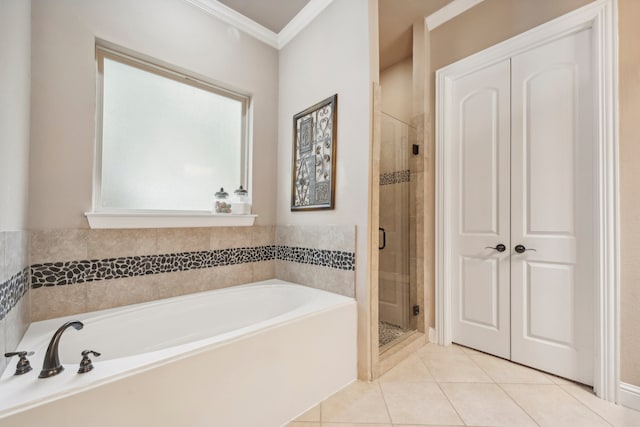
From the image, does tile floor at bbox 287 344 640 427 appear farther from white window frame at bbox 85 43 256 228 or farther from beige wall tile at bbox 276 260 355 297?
white window frame at bbox 85 43 256 228

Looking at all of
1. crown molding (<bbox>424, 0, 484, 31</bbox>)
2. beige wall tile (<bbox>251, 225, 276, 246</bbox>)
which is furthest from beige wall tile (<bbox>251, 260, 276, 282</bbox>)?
crown molding (<bbox>424, 0, 484, 31</bbox>)

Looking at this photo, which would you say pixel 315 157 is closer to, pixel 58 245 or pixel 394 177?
pixel 394 177

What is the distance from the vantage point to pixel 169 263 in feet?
6.38

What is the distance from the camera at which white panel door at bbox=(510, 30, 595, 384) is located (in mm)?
1679

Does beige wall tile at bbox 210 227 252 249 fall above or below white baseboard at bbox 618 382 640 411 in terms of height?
above

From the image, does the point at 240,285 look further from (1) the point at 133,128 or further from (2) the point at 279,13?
(2) the point at 279,13

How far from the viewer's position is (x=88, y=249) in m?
1.64

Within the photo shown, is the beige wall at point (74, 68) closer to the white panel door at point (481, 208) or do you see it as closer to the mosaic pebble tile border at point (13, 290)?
the mosaic pebble tile border at point (13, 290)

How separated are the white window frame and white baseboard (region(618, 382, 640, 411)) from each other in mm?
2590

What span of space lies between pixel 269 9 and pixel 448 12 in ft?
5.01

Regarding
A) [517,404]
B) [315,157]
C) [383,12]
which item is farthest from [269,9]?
[517,404]

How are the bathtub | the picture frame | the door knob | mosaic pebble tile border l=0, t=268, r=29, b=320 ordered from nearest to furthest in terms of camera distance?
the bathtub, mosaic pebble tile border l=0, t=268, r=29, b=320, the door knob, the picture frame

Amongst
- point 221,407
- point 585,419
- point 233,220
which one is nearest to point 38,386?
point 221,407

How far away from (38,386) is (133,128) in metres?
1.62
